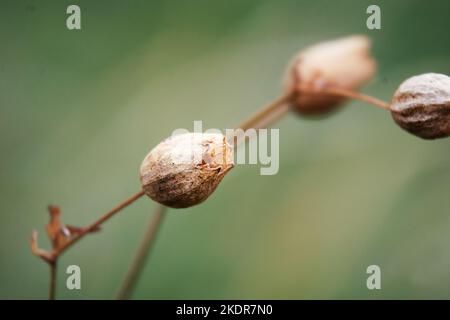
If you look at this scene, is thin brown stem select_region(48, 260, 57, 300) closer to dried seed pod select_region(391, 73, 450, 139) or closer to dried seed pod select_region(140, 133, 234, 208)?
dried seed pod select_region(140, 133, 234, 208)

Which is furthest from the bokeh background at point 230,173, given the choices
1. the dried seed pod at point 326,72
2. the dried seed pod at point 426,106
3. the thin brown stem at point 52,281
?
the dried seed pod at point 426,106

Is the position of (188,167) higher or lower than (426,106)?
lower

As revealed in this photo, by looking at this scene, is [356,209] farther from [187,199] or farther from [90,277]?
[187,199]

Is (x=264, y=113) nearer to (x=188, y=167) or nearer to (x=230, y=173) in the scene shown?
(x=188, y=167)

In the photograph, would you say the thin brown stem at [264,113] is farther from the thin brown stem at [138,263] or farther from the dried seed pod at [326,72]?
the thin brown stem at [138,263]

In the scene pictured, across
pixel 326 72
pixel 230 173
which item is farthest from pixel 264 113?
pixel 230 173
